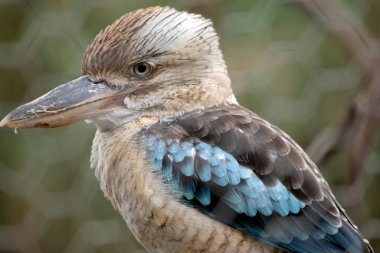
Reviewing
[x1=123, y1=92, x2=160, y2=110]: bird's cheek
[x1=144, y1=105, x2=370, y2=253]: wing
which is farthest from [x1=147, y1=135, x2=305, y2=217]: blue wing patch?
[x1=123, y1=92, x2=160, y2=110]: bird's cheek

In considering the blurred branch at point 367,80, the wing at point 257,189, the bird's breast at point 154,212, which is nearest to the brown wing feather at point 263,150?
the wing at point 257,189

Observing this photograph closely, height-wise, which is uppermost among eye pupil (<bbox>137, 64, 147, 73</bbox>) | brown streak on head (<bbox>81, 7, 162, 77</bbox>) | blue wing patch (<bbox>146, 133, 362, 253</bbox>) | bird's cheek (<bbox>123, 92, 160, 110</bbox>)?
brown streak on head (<bbox>81, 7, 162, 77</bbox>)

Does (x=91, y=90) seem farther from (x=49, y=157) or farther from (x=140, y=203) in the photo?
(x=49, y=157)

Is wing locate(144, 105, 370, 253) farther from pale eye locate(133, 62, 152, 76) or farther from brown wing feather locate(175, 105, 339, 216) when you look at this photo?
pale eye locate(133, 62, 152, 76)

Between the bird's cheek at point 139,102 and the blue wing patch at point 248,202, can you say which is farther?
the bird's cheek at point 139,102

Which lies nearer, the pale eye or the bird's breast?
the bird's breast

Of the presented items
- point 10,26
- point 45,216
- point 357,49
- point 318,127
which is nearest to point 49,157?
point 45,216

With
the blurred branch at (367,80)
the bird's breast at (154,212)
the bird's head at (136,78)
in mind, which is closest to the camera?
the bird's breast at (154,212)

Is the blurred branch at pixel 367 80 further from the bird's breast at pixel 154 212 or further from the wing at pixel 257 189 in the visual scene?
the bird's breast at pixel 154 212

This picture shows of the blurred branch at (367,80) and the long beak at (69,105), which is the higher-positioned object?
the long beak at (69,105)
